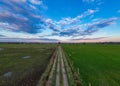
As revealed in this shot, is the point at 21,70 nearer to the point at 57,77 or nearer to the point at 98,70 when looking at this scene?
the point at 57,77

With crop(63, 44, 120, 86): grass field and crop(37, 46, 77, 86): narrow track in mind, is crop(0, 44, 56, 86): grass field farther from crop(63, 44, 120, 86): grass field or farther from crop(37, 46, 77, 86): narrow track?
crop(63, 44, 120, 86): grass field

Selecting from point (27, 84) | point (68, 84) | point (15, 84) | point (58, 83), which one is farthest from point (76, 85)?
point (15, 84)

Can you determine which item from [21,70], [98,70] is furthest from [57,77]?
[98,70]

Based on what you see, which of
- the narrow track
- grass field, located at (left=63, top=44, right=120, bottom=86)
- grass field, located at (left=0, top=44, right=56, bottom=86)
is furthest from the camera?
grass field, located at (left=0, top=44, right=56, bottom=86)

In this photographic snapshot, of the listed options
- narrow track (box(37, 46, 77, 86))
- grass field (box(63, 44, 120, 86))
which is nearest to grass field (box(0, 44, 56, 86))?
narrow track (box(37, 46, 77, 86))

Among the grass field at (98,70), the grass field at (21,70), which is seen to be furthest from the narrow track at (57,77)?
the grass field at (98,70)

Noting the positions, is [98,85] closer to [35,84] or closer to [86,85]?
[86,85]

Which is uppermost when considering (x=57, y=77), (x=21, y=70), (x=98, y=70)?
(x=57, y=77)

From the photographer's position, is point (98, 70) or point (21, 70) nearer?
point (98, 70)

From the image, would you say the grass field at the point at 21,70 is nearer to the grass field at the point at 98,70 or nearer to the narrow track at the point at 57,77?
the narrow track at the point at 57,77

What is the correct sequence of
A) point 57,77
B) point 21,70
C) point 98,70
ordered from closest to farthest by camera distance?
point 57,77 < point 98,70 < point 21,70

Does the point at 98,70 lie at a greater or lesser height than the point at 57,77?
lesser
